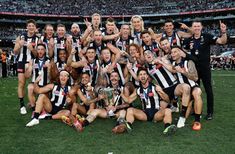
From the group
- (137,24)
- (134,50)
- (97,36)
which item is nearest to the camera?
(134,50)

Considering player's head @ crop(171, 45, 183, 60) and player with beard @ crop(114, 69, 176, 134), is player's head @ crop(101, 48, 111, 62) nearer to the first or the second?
player with beard @ crop(114, 69, 176, 134)

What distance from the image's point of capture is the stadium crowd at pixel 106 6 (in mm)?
46719

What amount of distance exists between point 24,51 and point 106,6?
148 ft

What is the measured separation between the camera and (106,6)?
51344 millimetres

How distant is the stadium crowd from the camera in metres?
46.7

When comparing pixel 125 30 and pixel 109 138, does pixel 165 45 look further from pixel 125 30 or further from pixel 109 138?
pixel 109 138

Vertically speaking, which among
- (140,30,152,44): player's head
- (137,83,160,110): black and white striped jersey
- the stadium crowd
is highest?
the stadium crowd

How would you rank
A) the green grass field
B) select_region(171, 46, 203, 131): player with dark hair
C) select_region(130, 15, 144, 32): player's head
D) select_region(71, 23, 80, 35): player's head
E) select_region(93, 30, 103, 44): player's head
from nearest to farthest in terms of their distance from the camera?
the green grass field → select_region(171, 46, 203, 131): player with dark hair → select_region(93, 30, 103, 44): player's head → select_region(130, 15, 144, 32): player's head → select_region(71, 23, 80, 35): player's head

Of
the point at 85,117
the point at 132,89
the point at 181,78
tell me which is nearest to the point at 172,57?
the point at 181,78

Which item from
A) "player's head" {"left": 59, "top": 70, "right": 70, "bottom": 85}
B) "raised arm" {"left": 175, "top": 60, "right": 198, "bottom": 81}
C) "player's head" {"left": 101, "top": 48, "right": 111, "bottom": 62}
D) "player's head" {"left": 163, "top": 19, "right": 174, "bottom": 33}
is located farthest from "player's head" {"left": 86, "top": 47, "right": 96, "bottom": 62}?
"raised arm" {"left": 175, "top": 60, "right": 198, "bottom": 81}

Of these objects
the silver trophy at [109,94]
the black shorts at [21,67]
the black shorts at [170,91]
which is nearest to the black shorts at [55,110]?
the silver trophy at [109,94]

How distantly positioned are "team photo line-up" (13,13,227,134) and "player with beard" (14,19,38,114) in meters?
0.02

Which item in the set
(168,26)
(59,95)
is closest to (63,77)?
(59,95)

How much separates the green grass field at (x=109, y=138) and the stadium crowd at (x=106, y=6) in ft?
136
